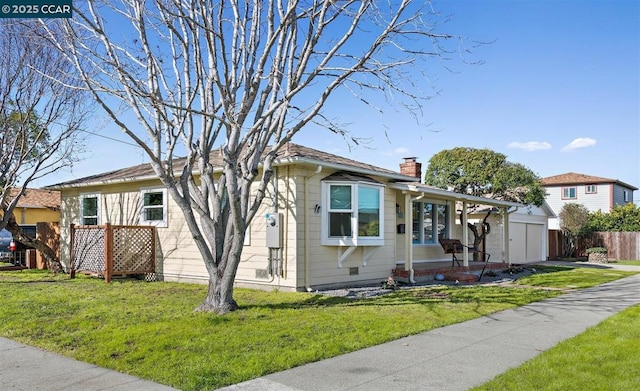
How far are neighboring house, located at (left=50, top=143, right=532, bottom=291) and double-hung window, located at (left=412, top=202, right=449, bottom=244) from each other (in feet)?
0.14

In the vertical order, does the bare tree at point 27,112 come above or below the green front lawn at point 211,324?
above

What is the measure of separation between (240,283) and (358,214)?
127 inches

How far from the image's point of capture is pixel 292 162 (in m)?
10.7

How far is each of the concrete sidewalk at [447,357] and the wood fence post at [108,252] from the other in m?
9.14

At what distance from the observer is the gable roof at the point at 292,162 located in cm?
1088

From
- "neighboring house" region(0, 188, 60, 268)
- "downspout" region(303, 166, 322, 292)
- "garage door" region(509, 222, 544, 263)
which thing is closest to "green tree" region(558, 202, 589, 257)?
"garage door" region(509, 222, 544, 263)

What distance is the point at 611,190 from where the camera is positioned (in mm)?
38625

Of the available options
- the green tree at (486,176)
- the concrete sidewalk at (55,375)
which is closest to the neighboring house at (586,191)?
the green tree at (486,176)

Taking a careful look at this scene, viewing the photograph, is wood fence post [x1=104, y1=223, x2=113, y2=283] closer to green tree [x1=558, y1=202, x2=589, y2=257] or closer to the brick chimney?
the brick chimney

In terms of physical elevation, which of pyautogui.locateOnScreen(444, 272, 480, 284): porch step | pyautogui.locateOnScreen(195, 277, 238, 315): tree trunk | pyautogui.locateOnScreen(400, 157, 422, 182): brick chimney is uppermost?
pyautogui.locateOnScreen(400, 157, 422, 182): brick chimney

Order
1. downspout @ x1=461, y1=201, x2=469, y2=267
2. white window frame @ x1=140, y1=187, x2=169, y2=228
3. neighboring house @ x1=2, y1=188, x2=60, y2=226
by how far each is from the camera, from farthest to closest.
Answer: neighboring house @ x1=2, y1=188, x2=60, y2=226 < downspout @ x1=461, y1=201, x2=469, y2=267 < white window frame @ x1=140, y1=187, x2=169, y2=228

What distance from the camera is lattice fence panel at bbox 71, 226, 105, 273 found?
1394 cm

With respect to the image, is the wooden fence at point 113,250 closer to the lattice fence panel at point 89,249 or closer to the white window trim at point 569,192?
the lattice fence panel at point 89,249

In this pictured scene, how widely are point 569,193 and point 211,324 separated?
39418 mm
